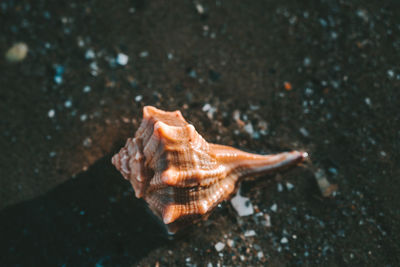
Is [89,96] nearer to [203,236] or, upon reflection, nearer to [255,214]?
[203,236]

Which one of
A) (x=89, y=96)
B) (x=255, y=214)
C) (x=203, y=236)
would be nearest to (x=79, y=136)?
(x=89, y=96)

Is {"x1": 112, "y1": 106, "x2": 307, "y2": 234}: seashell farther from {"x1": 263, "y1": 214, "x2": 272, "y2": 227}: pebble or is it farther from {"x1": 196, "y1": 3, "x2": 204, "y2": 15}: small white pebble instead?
{"x1": 196, "y1": 3, "x2": 204, "y2": 15}: small white pebble

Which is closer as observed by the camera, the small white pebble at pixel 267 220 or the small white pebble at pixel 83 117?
Answer: the small white pebble at pixel 267 220

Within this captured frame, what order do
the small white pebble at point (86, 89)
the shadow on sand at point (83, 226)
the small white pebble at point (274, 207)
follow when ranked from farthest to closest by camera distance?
the small white pebble at point (86, 89), the small white pebble at point (274, 207), the shadow on sand at point (83, 226)

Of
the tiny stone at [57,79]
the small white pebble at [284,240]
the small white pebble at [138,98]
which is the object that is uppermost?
the tiny stone at [57,79]

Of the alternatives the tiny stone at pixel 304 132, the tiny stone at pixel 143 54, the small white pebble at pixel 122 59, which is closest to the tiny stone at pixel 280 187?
the tiny stone at pixel 304 132

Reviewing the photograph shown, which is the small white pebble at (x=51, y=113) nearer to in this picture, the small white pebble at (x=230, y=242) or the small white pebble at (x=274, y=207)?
the small white pebble at (x=230, y=242)

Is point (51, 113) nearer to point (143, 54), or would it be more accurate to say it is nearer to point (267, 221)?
point (143, 54)
